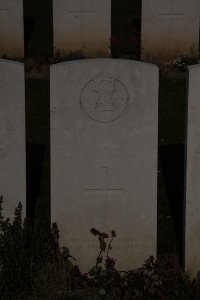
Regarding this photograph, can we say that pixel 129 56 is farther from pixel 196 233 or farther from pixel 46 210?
pixel 196 233

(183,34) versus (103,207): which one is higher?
(183,34)

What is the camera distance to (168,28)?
11.9m

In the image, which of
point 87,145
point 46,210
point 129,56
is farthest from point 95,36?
point 87,145

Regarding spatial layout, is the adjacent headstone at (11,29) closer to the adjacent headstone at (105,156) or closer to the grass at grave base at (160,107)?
the grass at grave base at (160,107)

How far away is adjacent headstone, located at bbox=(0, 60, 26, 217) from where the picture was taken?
5.67m

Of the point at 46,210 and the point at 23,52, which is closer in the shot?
the point at 46,210

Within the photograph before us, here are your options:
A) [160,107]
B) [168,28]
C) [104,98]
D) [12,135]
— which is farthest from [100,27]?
[12,135]

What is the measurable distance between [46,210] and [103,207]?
4.43 ft

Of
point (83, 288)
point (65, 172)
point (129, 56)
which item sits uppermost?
point (129, 56)

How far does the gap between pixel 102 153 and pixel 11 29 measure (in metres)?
6.41

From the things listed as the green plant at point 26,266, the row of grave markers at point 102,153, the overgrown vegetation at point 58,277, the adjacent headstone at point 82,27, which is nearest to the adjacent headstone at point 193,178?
the row of grave markers at point 102,153

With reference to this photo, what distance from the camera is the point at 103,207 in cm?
595

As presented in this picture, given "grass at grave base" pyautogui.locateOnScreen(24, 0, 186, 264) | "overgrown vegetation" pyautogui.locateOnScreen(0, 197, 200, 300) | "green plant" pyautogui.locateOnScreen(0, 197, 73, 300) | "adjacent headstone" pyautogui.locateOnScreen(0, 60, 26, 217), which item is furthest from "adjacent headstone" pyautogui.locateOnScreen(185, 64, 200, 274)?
"adjacent headstone" pyautogui.locateOnScreen(0, 60, 26, 217)

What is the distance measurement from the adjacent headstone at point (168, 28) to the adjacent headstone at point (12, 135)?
20.3 ft
